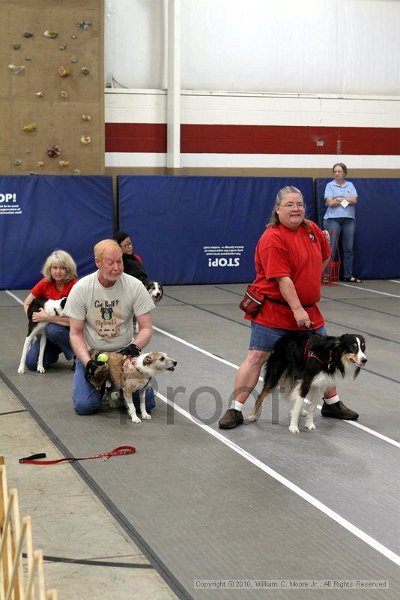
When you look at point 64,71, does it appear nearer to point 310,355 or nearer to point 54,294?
point 54,294

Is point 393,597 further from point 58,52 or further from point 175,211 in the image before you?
point 58,52

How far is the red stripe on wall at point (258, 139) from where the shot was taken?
17359 mm

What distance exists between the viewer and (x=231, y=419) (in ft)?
23.5

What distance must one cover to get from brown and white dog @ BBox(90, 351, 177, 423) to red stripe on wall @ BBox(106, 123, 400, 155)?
10494 mm

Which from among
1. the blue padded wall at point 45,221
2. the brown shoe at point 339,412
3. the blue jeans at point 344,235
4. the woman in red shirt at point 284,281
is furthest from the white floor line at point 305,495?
the blue jeans at point 344,235

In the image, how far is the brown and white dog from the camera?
277 inches

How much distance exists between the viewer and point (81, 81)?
16.4 meters

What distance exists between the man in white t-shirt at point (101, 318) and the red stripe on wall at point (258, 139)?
1027 centimetres

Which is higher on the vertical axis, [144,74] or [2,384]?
[144,74]

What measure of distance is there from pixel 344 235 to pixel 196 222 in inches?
93.6

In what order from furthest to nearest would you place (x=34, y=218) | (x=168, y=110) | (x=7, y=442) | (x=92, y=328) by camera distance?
(x=168, y=110) → (x=34, y=218) → (x=92, y=328) → (x=7, y=442)

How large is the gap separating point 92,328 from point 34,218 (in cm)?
726

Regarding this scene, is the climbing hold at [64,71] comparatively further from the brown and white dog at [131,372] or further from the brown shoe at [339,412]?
the brown shoe at [339,412]

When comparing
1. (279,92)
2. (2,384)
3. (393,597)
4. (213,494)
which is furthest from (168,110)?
(393,597)
